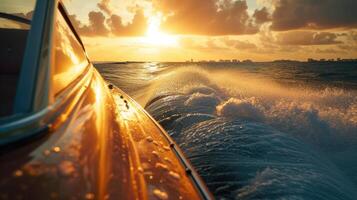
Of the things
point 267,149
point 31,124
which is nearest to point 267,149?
point 267,149

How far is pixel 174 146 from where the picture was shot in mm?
2234

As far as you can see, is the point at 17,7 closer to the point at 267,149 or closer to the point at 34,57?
the point at 34,57

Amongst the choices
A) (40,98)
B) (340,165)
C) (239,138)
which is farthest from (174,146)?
(340,165)

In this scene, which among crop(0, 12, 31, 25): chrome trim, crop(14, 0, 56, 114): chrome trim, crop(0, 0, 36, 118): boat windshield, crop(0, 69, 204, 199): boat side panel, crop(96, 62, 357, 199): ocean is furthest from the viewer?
crop(96, 62, 357, 199): ocean

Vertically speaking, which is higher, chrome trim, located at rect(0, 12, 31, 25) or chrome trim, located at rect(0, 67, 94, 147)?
chrome trim, located at rect(0, 12, 31, 25)

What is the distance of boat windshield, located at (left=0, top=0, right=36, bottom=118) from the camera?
2129 millimetres

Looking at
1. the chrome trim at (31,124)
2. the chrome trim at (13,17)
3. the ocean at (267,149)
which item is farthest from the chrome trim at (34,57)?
the ocean at (267,149)

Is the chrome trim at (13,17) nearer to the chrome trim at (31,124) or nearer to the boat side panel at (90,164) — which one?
the boat side panel at (90,164)

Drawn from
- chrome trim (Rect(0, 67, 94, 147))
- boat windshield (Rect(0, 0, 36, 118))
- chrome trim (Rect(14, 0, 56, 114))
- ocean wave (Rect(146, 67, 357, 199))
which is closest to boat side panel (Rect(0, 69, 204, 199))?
chrome trim (Rect(0, 67, 94, 147))

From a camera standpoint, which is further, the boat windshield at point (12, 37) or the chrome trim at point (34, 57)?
the boat windshield at point (12, 37)

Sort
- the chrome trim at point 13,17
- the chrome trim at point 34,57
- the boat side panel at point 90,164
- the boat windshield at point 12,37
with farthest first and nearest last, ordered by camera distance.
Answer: the chrome trim at point 13,17, the boat windshield at point 12,37, the chrome trim at point 34,57, the boat side panel at point 90,164

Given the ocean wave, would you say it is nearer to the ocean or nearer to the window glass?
the ocean

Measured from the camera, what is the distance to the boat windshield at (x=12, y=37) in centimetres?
213

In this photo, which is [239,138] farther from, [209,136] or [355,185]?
[355,185]
